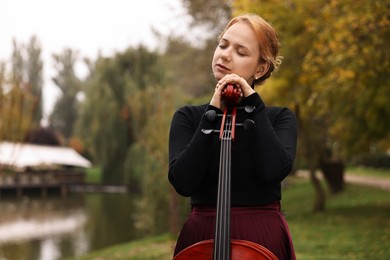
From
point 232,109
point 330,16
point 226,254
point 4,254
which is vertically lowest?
point 4,254

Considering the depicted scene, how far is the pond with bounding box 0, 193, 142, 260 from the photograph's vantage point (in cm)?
1297

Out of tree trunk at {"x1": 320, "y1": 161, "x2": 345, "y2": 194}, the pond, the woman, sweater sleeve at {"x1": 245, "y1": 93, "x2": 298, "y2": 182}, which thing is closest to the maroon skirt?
the woman

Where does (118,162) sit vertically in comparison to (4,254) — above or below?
above

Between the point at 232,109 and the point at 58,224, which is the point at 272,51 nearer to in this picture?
the point at 232,109

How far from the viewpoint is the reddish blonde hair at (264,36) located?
5.53 feet

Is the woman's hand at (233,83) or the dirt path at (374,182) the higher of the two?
the woman's hand at (233,83)

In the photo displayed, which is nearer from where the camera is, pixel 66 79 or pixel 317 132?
pixel 317 132

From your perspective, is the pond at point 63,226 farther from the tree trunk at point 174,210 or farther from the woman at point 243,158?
the woman at point 243,158

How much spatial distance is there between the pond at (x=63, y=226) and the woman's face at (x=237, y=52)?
1091 centimetres

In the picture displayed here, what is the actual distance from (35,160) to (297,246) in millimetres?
26642

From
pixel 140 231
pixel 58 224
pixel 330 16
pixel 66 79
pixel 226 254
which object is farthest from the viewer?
pixel 66 79

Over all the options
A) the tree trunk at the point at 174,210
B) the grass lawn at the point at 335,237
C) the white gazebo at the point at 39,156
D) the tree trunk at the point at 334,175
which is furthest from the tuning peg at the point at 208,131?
the white gazebo at the point at 39,156

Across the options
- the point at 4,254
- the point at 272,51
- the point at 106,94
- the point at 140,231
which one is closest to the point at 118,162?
the point at 106,94

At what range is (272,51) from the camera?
1.75 meters
